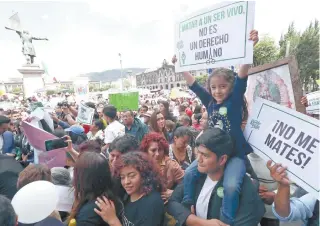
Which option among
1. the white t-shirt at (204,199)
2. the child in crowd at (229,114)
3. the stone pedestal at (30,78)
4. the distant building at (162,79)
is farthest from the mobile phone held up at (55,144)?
the distant building at (162,79)

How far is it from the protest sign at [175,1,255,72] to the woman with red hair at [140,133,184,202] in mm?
815

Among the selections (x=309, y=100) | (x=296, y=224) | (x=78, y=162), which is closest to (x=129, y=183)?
(x=78, y=162)

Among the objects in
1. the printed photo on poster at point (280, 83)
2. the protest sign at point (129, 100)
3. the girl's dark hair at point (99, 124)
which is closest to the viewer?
the printed photo on poster at point (280, 83)

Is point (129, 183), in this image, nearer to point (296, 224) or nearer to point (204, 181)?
point (204, 181)

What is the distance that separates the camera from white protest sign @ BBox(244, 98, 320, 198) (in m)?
1.52

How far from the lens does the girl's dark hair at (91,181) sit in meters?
1.94

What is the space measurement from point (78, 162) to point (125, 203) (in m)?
0.49

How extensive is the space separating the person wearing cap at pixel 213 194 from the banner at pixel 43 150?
190 cm

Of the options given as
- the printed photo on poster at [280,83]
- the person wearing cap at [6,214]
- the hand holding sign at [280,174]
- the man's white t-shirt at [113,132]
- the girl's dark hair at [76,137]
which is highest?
the printed photo on poster at [280,83]

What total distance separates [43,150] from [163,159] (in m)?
1.92

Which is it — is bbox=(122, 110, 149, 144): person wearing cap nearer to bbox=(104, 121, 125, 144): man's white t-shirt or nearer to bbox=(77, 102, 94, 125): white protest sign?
bbox=(104, 121, 125, 144): man's white t-shirt

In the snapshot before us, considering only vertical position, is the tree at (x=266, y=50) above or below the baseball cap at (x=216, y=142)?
above

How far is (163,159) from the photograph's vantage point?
8.80ft

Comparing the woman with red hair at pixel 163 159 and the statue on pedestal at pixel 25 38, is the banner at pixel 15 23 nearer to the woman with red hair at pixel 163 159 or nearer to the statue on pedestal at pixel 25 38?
the statue on pedestal at pixel 25 38
